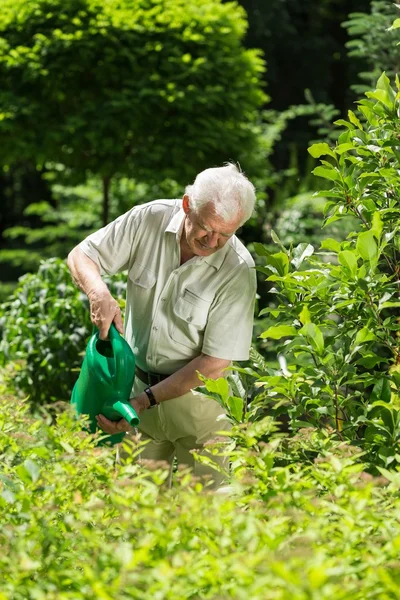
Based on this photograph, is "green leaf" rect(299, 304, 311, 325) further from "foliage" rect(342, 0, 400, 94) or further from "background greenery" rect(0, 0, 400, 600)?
"foliage" rect(342, 0, 400, 94)

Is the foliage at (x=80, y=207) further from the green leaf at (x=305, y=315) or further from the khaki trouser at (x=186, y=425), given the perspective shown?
the green leaf at (x=305, y=315)

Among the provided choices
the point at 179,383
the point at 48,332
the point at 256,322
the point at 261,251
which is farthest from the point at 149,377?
the point at 256,322

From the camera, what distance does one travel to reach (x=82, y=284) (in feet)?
9.43

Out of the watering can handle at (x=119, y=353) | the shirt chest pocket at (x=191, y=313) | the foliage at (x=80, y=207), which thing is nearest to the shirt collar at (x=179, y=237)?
the shirt chest pocket at (x=191, y=313)

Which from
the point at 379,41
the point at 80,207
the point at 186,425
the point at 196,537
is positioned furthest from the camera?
the point at 80,207

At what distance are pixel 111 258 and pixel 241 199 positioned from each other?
0.53 meters

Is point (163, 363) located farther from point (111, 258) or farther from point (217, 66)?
point (217, 66)

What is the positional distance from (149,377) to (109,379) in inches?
10.2

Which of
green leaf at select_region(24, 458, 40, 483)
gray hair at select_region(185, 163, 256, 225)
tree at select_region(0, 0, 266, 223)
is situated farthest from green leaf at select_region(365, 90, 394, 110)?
tree at select_region(0, 0, 266, 223)

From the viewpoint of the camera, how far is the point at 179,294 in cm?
285

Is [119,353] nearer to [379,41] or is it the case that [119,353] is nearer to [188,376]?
[188,376]

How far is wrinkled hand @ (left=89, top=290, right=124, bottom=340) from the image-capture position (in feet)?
8.98

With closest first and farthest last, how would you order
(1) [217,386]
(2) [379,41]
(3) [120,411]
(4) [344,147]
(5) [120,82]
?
(1) [217,386] < (4) [344,147] < (3) [120,411] < (2) [379,41] < (5) [120,82]

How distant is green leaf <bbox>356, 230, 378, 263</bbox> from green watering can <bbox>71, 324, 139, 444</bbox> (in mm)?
820
